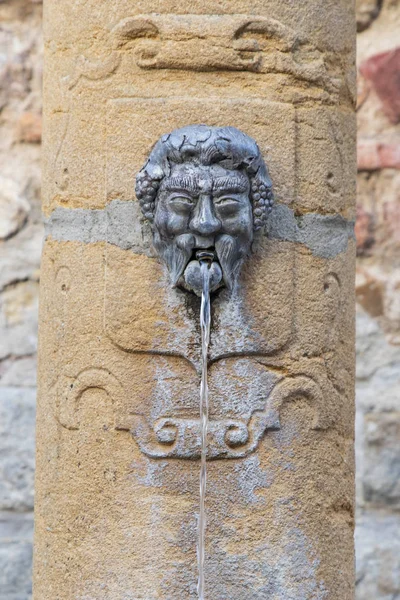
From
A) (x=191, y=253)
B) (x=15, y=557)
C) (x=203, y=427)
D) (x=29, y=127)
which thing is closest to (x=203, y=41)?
(x=191, y=253)

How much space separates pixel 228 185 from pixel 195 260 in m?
0.13

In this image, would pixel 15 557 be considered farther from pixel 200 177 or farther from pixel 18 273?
pixel 200 177

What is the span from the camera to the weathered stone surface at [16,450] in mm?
2734

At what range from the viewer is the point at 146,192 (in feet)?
5.65

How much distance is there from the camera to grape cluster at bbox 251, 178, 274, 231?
173 centimetres

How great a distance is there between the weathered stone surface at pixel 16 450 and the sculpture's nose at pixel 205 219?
1.18 m

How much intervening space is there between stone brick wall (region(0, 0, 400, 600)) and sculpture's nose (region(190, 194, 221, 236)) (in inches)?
44.9

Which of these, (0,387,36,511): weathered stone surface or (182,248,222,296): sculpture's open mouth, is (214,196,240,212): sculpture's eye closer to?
(182,248,222,296): sculpture's open mouth

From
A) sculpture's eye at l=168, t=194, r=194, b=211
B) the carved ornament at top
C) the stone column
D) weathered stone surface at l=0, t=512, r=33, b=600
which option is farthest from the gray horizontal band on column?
weathered stone surface at l=0, t=512, r=33, b=600

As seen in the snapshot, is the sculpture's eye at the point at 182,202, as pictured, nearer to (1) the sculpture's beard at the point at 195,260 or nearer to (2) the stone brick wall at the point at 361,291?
(1) the sculpture's beard at the point at 195,260

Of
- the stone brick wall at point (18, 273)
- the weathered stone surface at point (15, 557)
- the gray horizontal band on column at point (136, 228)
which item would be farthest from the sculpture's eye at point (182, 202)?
the weathered stone surface at point (15, 557)

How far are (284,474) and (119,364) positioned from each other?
0.33m

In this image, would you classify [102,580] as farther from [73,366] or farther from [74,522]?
[73,366]

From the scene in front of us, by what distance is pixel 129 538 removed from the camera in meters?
1.77
